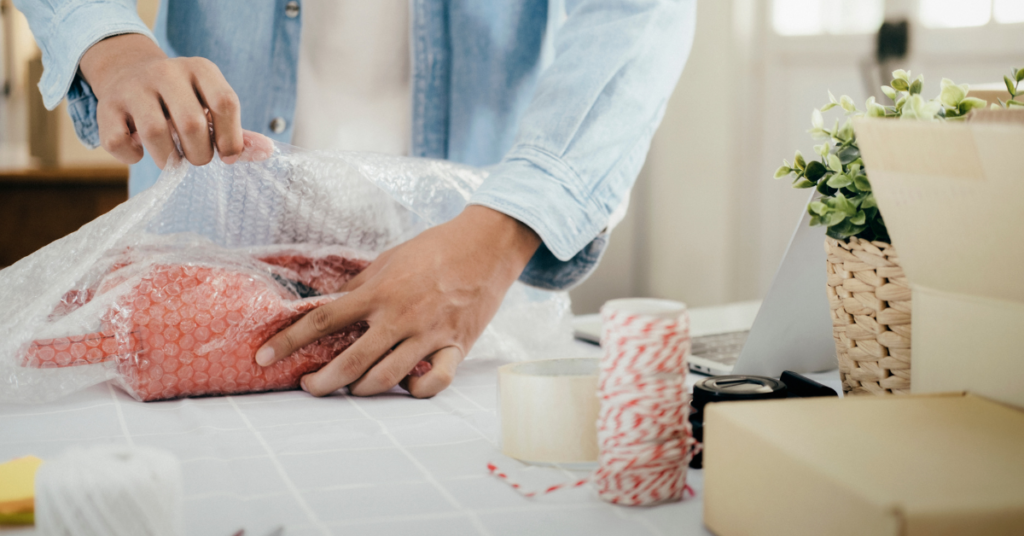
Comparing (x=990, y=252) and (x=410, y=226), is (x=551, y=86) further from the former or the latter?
(x=990, y=252)

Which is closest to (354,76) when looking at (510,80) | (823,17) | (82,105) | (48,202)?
(510,80)

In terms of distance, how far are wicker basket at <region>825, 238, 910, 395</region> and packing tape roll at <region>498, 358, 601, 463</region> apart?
0.68ft

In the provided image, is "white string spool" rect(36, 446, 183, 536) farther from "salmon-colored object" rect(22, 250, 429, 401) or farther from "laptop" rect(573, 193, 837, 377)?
"laptop" rect(573, 193, 837, 377)

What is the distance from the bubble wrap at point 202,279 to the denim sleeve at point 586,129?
11cm

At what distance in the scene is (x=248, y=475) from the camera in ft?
1.51

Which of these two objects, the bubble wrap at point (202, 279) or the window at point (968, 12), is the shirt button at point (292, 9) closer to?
the bubble wrap at point (202, 279)

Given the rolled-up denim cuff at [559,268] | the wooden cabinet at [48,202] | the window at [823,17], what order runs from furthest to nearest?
the wooden cabinet at [48,202]
the window at [823,17]
the rolled-up denim cuff at [559,268]

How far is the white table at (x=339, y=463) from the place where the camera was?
15.6 inches

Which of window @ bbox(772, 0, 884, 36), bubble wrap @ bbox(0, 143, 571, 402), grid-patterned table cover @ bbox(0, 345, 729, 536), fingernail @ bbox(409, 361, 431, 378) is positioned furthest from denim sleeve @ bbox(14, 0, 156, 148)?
window @ bbox(772, 0, 884, 36)

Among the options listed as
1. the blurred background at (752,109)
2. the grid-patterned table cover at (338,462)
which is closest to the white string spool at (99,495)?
the grid-patterned table cover at (338,462)

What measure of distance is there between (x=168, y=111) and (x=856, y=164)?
537mm

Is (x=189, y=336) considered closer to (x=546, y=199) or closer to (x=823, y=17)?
(x=546, y=199)

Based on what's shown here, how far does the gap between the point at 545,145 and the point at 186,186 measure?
35 centimetres

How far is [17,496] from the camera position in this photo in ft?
1.27
